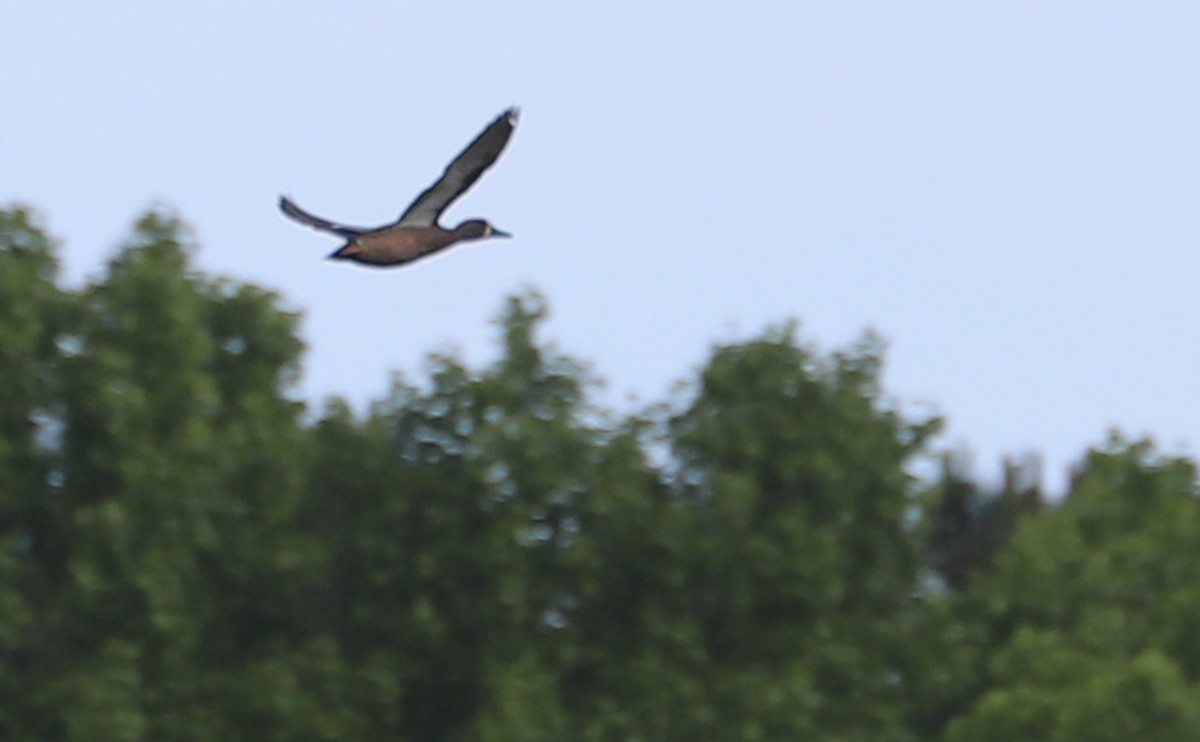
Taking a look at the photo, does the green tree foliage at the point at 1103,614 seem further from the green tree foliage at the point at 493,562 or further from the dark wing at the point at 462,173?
the dark wing at the point at 462,173

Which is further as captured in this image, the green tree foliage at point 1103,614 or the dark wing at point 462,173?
the green tree foliage at point 1103,614

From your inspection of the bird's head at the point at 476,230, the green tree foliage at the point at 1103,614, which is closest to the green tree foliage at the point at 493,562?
the green tree foliage at the point at 1103,614

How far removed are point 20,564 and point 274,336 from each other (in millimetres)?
5049

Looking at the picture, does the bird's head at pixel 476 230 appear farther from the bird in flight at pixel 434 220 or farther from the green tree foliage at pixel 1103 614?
the green tree foliage at pixel 1103 614

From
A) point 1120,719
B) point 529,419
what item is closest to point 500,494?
point 529,419

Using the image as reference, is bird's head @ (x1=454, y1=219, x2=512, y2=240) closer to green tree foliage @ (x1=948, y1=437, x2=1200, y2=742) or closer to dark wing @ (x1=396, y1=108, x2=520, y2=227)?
dark wing @ (x1=396, y1=108, x2=520, y2=227)

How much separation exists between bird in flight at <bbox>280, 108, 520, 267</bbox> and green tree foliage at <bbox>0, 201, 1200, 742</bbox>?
45.8 ft

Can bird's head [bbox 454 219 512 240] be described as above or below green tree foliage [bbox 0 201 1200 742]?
below

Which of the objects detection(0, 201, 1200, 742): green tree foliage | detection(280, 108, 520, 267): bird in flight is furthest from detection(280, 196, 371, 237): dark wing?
detection(0, 201, 1200, 742): green tree foliage

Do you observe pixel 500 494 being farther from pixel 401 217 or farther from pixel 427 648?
pixel 401 217

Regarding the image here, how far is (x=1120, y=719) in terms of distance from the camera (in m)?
32.5

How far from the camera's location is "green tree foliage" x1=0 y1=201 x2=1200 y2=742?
32750 millimetres

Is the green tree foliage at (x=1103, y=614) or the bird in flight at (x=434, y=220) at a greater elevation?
the green tree foliage at (x=1103, y=614)

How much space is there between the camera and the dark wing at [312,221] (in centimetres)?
1750
